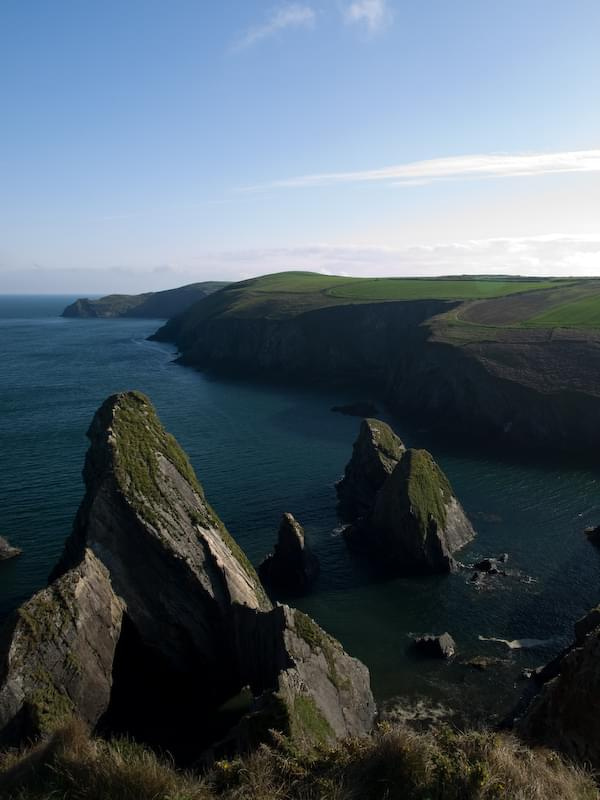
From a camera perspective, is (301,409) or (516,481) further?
(301,409)

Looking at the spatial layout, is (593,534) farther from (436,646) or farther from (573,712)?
(573,712)

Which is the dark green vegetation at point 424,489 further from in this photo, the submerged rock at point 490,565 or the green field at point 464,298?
the green field at point 464,298

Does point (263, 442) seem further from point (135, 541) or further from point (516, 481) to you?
point (135, 541)

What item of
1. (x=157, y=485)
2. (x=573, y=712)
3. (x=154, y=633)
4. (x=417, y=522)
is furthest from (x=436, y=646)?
(x=157, y=485)

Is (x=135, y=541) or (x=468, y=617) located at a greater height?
(x=135, y=541)

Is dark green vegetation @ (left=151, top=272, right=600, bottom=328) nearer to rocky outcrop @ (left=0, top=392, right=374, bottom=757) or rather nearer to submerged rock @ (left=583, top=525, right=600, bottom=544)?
submerged rock @ (left=583, top=525, right=600, bottom=544)

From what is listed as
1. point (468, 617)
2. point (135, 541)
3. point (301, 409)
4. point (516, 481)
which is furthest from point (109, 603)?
point (301, 409)

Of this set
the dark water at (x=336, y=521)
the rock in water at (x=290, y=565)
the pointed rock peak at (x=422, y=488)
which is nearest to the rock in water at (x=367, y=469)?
the dark water at (x=336, y=521)
